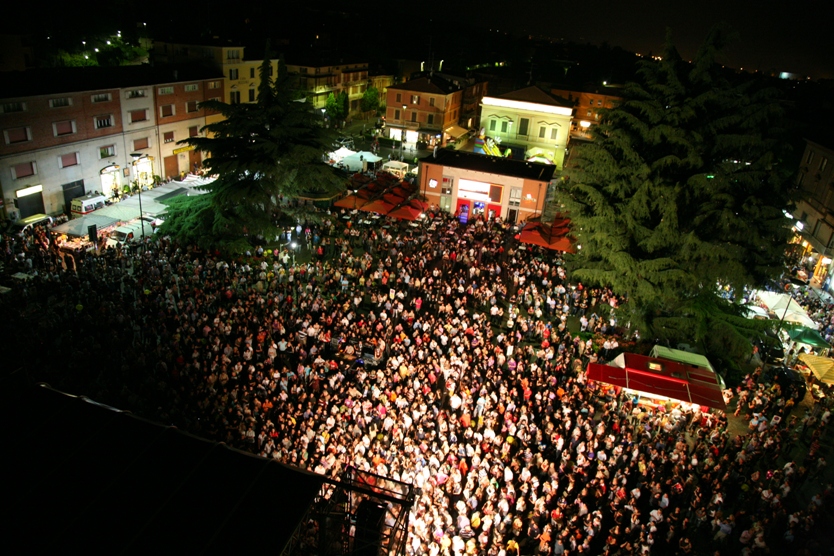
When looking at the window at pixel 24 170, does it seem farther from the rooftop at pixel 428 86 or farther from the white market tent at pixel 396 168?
the rooftop at pixel 428 86

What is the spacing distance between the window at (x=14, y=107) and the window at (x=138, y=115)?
6.57 meters

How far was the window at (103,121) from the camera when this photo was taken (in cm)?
2955

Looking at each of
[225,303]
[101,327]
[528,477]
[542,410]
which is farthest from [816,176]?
[101,327]

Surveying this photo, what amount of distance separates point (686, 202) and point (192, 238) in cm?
1993

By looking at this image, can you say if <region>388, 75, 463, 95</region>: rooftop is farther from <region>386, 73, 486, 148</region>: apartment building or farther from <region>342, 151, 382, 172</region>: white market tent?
<region>342, 151, 382, 172</region>: white market tent

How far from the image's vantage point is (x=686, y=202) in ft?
62.8

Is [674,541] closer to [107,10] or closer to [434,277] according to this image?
[434,277]

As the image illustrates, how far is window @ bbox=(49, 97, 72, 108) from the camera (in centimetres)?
2680

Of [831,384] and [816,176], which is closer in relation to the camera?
[831,384]

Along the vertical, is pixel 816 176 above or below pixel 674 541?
above

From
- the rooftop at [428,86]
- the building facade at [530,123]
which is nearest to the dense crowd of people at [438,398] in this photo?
the building facade at [530,123]

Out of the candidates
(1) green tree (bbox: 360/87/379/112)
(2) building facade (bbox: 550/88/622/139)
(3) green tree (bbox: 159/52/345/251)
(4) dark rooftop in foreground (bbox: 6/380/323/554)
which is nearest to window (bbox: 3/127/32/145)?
(3) green tree (bbox: 159/52/345/251)

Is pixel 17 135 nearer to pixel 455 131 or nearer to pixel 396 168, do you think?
Answer: pixel 396 168

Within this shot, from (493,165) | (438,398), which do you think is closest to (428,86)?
(493,165)
